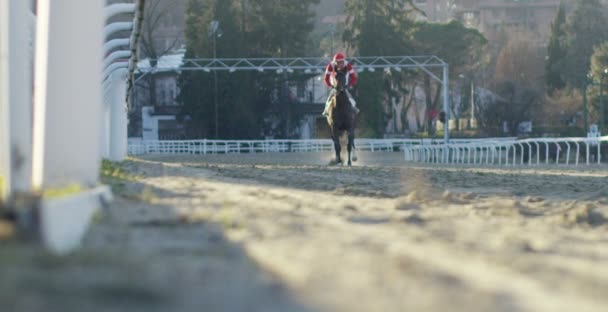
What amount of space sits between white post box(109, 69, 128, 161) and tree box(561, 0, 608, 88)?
52.3 meters

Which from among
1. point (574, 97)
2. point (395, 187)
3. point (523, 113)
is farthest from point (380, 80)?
point (395, 187)

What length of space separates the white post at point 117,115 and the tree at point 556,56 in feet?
175

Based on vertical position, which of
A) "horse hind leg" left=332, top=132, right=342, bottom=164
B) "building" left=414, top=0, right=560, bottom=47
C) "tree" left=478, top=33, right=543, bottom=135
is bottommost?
"horse hind leg" left=332, top=132, right=342, bottom=164

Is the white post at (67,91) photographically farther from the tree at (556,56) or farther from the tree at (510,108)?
the tree at (556,56)

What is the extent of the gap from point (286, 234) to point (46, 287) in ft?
8.21

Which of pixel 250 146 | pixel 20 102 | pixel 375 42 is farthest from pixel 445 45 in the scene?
pixel 20 102

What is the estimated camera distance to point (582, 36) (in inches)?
3150

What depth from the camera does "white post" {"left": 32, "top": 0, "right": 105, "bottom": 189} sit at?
353 inches

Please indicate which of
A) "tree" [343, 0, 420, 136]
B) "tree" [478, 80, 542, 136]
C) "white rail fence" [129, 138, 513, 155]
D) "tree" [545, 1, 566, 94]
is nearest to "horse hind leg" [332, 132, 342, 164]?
"white rail fence" [129, 138, 513, 155]

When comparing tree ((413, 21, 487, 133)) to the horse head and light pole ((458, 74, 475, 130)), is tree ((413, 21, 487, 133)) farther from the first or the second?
the horse head

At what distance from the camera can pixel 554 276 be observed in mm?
5566

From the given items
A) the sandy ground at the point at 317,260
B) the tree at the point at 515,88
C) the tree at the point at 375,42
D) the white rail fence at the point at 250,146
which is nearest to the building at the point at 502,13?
the tree at the point at 515,88

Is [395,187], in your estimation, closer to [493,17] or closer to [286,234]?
[286,234]

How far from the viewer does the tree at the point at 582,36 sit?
252ft
